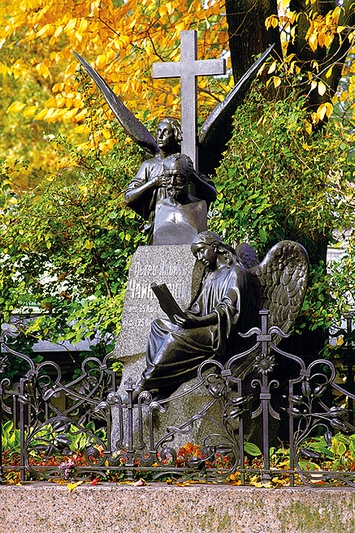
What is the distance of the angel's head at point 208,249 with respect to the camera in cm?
739

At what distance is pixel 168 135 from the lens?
8.30 metres

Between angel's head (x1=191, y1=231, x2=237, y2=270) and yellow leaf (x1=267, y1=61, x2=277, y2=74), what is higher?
yellow leaf (x1=267, y1=61, x2=277, y2=74)

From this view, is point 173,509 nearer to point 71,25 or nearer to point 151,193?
point 151,193

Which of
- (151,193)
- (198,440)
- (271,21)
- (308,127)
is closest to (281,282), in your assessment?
(151,193)

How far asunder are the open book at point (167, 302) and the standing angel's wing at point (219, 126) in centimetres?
216

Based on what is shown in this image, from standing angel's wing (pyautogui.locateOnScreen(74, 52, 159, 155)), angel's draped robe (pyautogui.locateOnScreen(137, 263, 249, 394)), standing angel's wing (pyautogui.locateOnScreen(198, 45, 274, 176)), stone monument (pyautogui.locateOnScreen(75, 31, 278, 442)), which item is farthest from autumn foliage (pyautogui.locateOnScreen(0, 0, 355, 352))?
angel's draped robe (pyautogui.locateOnScreen(137, 263, 249, 394))

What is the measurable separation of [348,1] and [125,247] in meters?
3.60

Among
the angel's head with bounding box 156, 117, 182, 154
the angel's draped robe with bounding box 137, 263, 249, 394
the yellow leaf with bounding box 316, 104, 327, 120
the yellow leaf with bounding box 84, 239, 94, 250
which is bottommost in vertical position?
the angel's draped robe with bounding box 137, 263, 249, 394

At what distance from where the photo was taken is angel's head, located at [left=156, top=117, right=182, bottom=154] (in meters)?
8.29

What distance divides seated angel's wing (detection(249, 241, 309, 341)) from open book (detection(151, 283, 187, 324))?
93 centimetres

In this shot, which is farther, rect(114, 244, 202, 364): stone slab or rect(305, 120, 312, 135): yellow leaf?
rect(305, 120, 312, 135): yellow leaf

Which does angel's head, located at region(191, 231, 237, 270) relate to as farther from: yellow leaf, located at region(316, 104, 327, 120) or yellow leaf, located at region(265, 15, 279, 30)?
yellow leaf, located at region(265, 15, 279, 30)

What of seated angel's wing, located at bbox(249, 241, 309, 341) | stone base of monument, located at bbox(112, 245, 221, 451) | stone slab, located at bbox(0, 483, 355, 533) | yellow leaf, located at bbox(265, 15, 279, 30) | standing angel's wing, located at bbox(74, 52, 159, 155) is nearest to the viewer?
stone slab, located at bbox(0, 483, 355, 533)

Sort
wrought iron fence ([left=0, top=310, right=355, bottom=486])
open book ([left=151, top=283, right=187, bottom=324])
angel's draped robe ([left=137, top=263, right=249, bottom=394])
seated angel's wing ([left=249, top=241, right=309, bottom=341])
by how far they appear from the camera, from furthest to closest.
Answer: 1. seated angel's wing ([left=249, top=241, right=309, bottom=341])
2. angel's draped robe ([left=137, top=263, right=249, bottom=394])
3. open book ([left=151, top=283, right=187, bottom=324])
4. wrought iron fence ([left=0, top=310, right=355, bottom=486])
